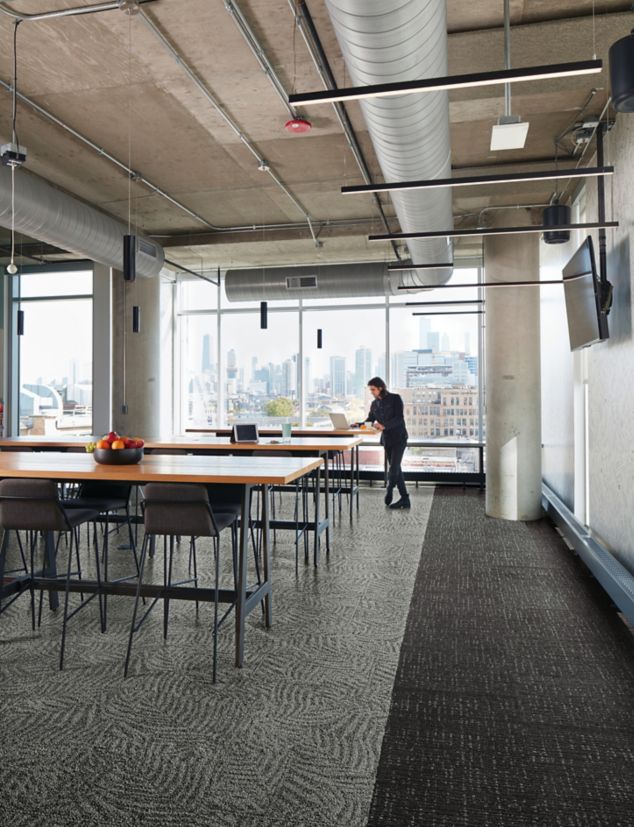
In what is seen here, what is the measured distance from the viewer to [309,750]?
7.86ft

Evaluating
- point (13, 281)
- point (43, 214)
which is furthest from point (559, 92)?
point (13, 281)

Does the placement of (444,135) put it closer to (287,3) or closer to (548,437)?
(287,3)

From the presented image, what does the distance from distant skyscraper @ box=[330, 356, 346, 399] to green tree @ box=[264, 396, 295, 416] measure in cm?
83

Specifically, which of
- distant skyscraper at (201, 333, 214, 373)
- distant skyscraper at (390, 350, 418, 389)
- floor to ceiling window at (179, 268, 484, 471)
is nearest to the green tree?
floor to ceiling window at (179, 268, 484, 471)

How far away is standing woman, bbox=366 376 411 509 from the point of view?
7.92 m

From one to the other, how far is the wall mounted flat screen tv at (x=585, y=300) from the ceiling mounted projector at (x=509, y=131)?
3.62 ft

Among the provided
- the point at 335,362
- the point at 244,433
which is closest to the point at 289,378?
the point at 335,362

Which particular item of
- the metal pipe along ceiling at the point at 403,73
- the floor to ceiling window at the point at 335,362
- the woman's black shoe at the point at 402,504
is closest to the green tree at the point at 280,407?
the floor to ceiling window at the point at 335,362

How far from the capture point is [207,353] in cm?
1175

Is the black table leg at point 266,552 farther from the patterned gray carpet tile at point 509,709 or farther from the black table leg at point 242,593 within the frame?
the patterned gray carpet tile at point 509,709

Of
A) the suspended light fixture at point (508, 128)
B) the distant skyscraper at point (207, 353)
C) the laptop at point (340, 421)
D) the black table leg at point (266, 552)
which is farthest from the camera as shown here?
the distant skyscraper at point (207, 353)

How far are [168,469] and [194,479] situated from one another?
46 cm

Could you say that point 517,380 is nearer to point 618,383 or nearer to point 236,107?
point 618,383

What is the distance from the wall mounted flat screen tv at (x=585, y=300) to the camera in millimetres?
4273
